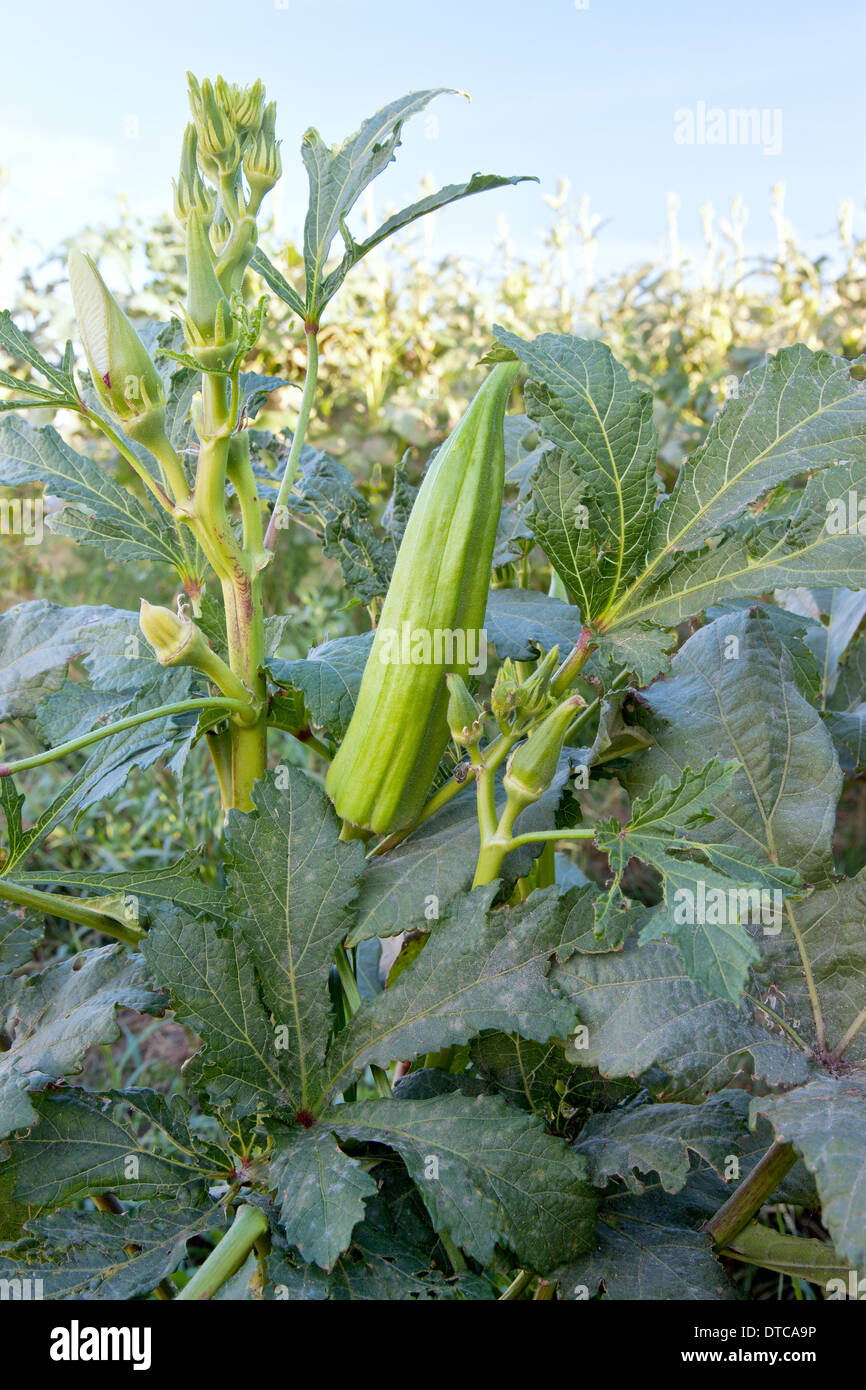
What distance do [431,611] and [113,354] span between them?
0.32 metres

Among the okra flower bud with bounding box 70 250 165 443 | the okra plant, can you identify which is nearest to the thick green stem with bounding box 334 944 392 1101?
the okra plant

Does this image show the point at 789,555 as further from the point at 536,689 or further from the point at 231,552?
the point at 231,552

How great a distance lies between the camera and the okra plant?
77cm

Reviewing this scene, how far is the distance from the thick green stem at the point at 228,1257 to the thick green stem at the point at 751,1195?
371mm

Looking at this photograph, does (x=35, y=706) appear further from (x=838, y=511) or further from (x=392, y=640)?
(x=838, y=511)

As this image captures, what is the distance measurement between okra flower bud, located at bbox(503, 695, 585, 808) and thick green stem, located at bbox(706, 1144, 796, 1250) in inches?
12.8

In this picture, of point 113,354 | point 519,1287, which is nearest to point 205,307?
point 113,354

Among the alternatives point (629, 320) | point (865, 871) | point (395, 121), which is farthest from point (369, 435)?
point (865, 871)

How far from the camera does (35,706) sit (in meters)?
1.04

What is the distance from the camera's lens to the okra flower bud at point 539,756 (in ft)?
2.64

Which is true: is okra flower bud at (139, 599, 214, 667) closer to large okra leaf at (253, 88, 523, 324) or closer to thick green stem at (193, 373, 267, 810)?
thick green stem at (193, 373, 267, 810)

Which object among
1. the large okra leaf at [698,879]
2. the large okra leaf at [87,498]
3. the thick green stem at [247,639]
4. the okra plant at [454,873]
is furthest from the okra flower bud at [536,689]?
the large okra leaf at [87,498]

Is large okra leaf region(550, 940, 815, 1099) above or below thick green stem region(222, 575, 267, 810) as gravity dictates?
below

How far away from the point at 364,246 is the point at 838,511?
47 cm
